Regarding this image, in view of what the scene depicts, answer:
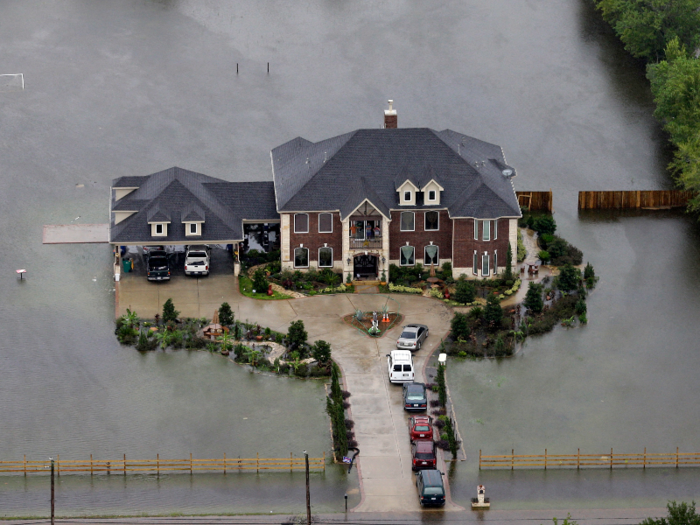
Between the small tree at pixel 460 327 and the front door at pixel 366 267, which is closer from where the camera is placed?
the small tree at pixel 460 327

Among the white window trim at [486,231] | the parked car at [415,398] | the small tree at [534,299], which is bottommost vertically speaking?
the parked car at [415,398]

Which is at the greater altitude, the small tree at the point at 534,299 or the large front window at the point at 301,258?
the large front window at the point at 301,258

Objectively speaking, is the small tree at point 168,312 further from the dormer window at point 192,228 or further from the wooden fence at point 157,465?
the wooden fence at point 157,465

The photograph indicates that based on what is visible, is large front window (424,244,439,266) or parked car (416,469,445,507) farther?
large front window (424,244,439,266)

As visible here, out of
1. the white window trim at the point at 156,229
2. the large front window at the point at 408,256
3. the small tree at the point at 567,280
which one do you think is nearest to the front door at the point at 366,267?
the large front window at the point at 408,256

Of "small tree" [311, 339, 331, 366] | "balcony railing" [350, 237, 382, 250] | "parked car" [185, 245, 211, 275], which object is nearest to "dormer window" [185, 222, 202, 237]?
"parked car" [185, 245, 211, 275]

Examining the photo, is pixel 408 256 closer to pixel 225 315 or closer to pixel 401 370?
pixel 225 315

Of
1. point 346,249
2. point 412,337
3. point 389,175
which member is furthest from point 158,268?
point 412,337

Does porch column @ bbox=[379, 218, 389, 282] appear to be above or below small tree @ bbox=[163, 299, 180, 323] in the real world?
above

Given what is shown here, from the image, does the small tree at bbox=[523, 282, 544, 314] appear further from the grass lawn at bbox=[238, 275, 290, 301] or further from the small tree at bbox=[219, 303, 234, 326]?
the small tree at bbox=[219, 303, 234, 326]
